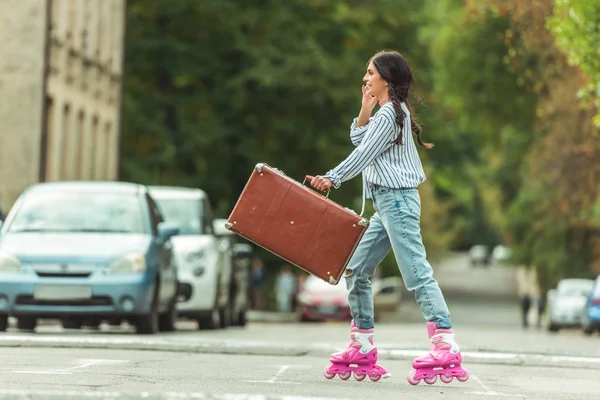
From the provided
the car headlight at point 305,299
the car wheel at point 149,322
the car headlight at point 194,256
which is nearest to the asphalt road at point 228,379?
the car wheel at point 149,322

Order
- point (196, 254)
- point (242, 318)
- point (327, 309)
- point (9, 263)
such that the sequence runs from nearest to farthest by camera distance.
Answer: point (9, 263), point (196, 254), point (242, 318), point (327, 309)

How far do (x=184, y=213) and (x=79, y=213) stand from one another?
215 inches

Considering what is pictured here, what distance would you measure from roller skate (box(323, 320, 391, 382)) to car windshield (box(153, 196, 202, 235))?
43.6 ft

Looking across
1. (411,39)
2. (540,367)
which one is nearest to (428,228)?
(411,39)

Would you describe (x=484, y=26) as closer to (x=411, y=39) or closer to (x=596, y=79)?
(x=411, y=39)

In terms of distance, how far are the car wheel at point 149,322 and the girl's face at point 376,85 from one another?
329 inches

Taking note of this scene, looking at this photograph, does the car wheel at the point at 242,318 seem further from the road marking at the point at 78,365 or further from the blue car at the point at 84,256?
the road marking at the point at 78,365

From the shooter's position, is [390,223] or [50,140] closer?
[390,223]

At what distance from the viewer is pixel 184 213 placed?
23.9 m

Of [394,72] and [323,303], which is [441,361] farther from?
[323,303]

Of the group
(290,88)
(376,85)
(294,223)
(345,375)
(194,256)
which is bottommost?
(345,375)

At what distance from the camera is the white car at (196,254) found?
915 inches

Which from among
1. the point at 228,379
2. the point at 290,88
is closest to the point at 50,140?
the point at 290,88

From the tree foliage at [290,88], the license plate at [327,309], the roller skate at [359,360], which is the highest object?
the tree foliage at [290,88]
